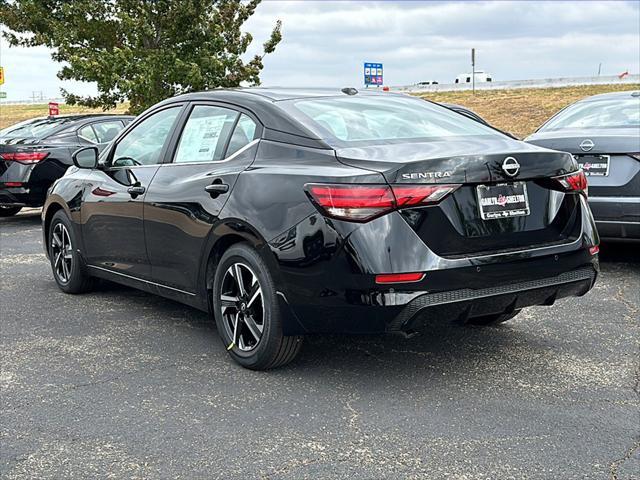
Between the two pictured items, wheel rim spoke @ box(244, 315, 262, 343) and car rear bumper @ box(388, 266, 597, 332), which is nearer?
car rear bumper @ box(388, 266, 597, 332)

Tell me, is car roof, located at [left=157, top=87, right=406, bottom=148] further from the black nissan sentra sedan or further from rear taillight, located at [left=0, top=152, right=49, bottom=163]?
rear taillight, located at [left=0, top=152, right=49, bottom=163]

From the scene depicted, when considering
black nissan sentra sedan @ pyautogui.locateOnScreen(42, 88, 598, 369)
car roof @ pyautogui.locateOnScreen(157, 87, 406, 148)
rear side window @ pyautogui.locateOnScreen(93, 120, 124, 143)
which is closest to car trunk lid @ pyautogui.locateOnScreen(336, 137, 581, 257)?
black nissan sentra sedan @ pyautogui.locateOnScreen(42, 88, 598, 369)

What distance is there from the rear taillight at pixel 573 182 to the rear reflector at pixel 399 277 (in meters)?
1.01

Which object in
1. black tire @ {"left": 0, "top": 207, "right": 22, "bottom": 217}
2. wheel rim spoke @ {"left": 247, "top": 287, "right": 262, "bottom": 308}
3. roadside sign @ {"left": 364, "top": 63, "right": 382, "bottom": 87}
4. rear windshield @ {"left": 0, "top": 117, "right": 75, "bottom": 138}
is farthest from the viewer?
roadside sign @ {"left": 364, "top": 63, "right": 382, "bottom": 87}

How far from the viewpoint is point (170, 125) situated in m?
5.40

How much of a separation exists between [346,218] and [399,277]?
37cm

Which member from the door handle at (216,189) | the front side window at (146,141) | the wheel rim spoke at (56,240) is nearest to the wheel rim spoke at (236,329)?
the door handle at (216,189)

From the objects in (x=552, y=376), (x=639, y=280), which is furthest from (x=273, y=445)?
(x=639, y=280)

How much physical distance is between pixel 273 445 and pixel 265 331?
2.98ft

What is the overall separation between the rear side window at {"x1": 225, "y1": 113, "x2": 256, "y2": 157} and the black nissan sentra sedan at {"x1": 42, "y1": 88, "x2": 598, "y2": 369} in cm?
1

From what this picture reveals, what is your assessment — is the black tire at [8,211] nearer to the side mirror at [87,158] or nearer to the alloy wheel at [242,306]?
the side mirror at [87,158]

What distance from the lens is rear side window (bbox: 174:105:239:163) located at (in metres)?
4.85

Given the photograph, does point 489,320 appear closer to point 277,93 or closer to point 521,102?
point 277,93

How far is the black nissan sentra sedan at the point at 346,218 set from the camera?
385cm
